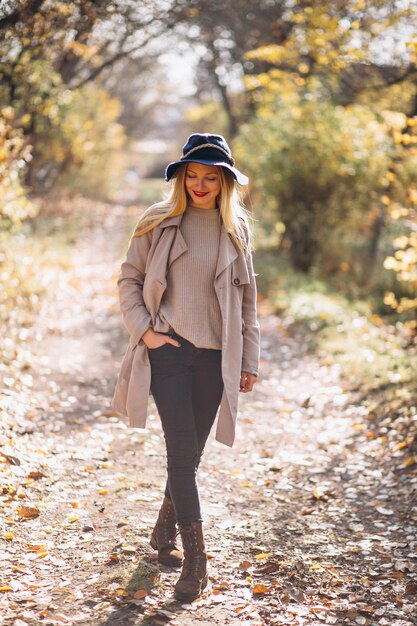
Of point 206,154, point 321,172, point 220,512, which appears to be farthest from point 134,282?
point 321,172

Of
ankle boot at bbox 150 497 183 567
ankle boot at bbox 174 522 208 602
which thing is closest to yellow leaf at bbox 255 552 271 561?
ankle boot at bbox 150 497 183 567

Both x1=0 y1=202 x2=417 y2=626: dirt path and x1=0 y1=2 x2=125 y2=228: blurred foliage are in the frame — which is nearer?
x1=0 y1=202 x2=417 y2=626: dirt path

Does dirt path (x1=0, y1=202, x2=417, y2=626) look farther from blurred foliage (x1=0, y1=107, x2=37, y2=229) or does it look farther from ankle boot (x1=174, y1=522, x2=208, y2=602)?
blurred foliage (x1=0, y1=107, x2=37, y2=229)

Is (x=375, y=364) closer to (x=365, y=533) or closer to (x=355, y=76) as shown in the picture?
(x=365, y=533)

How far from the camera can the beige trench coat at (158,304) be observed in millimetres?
3451

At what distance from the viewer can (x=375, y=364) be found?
7.73 m

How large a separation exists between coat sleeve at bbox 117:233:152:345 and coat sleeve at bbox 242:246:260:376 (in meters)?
0.54

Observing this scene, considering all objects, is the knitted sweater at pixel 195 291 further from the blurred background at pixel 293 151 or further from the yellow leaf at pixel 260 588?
the blurred background at pixel 293 151

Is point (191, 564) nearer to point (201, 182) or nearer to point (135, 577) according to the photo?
point (135, 577)

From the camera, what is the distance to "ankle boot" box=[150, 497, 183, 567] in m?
3.80

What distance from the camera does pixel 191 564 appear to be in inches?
137

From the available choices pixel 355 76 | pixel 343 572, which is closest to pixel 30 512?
pixel 343 572

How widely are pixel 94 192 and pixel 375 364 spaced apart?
17.7 meters

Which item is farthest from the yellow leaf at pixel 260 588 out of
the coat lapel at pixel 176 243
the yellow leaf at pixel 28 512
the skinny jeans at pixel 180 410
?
the coat lapel at pixel 176 243
